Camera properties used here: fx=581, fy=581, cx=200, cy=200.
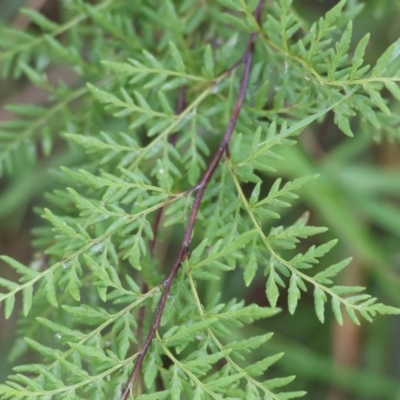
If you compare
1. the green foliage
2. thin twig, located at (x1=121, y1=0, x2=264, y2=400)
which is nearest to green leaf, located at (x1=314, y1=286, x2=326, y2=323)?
the green foliage

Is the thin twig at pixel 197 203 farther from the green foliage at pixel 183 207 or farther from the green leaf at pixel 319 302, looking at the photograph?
the green leaf at pixel 319 302

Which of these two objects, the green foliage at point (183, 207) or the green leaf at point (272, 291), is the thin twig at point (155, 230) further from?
the green leaf at point (272, 291)

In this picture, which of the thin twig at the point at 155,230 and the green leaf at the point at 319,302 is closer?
the green leaf at the point at 319,302

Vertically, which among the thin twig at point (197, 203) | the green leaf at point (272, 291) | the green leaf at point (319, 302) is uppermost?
the thin twig at point (197, 203)

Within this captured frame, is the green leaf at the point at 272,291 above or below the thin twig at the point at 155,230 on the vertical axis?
below

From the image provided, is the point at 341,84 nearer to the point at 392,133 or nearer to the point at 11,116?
the point at 392,133

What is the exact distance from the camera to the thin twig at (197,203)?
2.29 feet

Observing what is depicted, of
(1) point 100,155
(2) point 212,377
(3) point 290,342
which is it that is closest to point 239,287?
(3) point 290,342

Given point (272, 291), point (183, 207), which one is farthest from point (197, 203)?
point (272, 291)

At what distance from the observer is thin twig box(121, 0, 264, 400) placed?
27.4 inches

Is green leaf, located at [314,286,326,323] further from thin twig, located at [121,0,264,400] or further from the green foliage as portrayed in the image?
thin twig, located at [121,0,264,400]

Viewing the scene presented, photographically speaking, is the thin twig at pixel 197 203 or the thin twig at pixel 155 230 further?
the thin twig at pixel 155 230

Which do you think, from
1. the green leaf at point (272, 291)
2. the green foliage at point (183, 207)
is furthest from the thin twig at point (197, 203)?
the green leaf at point (272, 291)

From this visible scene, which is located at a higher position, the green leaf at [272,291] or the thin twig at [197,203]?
the thin twig at [197,203]
